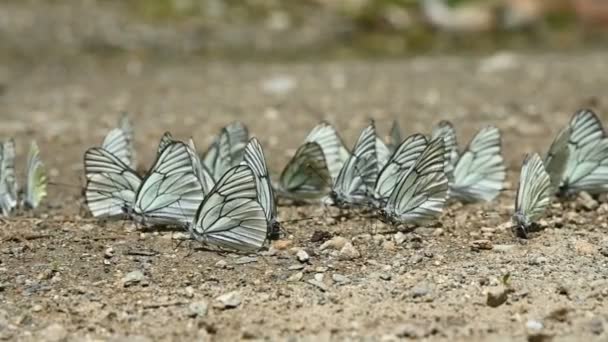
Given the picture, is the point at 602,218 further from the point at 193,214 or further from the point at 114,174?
the point at 114,174

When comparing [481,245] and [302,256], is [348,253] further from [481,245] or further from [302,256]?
[481,245]

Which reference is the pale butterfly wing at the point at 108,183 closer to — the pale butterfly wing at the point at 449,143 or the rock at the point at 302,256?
the rock at the point at 302,256

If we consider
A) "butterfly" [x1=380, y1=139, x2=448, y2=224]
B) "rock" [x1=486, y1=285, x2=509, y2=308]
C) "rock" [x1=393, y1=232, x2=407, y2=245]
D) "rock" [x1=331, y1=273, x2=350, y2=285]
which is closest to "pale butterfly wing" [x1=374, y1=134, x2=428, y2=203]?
"butterfly" [x1=380, y1=139, x2=448, y2=224]

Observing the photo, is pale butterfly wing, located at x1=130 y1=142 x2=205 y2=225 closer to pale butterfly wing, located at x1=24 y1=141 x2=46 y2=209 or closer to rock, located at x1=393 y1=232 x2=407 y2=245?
pale butterfly wing, located at x1=24 y1=141 x2=46 y2=209

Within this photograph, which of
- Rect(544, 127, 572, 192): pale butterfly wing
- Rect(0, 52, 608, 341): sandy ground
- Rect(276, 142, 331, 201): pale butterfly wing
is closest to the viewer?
Rect(0, 52, 608, 341): sandy ground

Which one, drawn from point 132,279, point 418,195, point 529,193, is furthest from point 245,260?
point 529,193
